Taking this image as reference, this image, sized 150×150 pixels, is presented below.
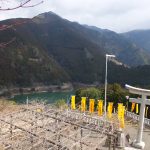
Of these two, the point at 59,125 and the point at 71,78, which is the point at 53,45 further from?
the point at 59,125

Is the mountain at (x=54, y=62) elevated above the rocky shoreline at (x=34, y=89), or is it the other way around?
the mountain at (x=54, y=62)

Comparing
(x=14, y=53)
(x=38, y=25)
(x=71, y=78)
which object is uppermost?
(x=38, y=25)

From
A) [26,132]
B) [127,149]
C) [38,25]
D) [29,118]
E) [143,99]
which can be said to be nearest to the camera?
[26,132]

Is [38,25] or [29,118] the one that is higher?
[38,25]

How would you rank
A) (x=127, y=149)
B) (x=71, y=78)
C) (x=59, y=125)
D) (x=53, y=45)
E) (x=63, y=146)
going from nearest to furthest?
(x=63, y=146), (x=59, y=125), (x=127, y=149), (x=71, y=78), (x=53, y=45)

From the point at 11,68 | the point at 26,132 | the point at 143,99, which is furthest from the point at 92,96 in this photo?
the point at 11,68

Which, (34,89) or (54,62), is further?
(54,62)

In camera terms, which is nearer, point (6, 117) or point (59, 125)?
point (59, 125)

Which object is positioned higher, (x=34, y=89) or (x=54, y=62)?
(x=54, y=62)

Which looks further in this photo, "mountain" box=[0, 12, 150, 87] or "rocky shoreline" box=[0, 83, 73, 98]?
"mountain" box=[0, 12, 150, 87]

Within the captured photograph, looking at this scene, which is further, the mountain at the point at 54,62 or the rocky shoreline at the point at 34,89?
the mountain at the point at 54,62

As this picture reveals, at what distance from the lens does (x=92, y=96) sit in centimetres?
3569

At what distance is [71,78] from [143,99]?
111629 mm

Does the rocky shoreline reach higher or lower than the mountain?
lower
